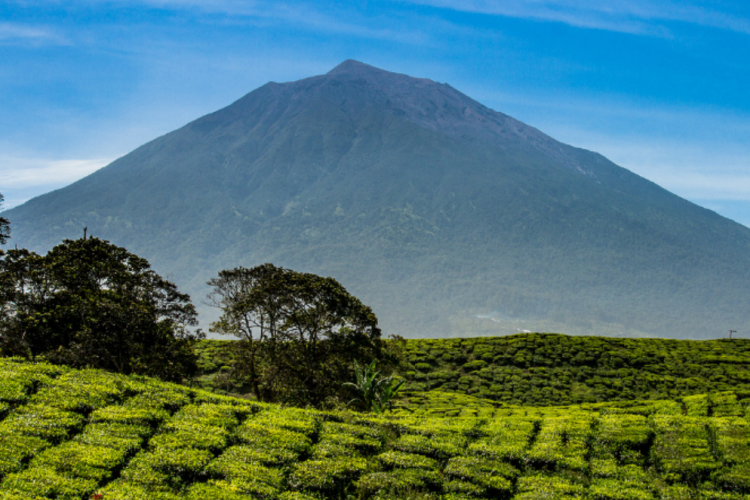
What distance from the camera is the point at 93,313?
20609 mm

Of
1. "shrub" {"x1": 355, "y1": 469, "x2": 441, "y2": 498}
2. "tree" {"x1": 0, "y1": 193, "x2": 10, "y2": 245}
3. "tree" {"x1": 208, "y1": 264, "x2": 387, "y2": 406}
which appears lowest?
"shrub" {"x1": 355, "y1": 469, "x2": 441, "y2": 498}

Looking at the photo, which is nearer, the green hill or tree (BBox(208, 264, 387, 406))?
tree (BBox(208, 264, 387, 406))

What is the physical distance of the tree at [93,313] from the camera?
811 inches

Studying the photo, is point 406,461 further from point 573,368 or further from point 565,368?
point 573,368

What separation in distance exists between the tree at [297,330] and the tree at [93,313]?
8.78ft

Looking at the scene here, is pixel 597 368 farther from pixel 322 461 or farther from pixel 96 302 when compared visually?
pixel 96 302

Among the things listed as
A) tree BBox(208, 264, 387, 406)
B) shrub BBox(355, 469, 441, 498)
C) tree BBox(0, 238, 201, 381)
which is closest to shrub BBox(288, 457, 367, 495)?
shrub BBox(355, 469, 441, 498)

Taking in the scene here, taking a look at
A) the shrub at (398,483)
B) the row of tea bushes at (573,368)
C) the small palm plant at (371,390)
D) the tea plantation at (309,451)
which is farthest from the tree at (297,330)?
the row of tea bushes at (573,368)

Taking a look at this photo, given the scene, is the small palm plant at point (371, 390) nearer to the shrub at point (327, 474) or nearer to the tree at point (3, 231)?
the shrub at point (327, 474)

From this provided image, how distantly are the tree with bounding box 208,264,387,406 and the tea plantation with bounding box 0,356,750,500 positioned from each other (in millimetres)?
6411

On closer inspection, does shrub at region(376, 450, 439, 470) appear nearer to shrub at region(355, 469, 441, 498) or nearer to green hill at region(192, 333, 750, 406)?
shrub at region(355, 469, 441, 498)

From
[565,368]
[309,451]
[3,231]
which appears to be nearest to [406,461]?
[309,451]

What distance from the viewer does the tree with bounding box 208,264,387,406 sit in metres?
23.9

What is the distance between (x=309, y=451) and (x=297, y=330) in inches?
434
